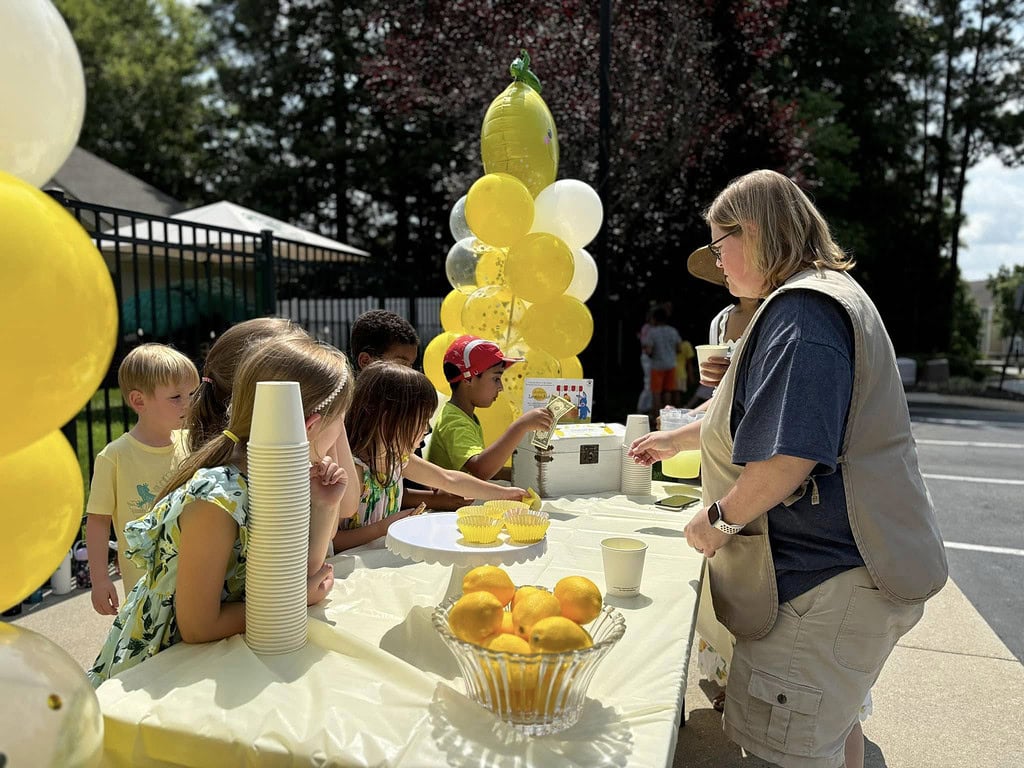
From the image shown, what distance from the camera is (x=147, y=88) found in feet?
67.5

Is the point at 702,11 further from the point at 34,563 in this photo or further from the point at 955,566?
the point at 34,563

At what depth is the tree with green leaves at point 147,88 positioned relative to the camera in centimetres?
2047

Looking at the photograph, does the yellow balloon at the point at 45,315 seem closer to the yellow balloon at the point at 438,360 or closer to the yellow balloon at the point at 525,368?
the yellow balloon at the point at 525,368

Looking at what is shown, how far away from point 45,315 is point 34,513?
351 mm

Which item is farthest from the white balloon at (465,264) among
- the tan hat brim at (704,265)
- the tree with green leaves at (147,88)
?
the tree with green leaves at (147,88)

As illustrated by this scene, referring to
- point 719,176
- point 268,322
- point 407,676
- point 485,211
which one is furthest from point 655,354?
point 407,676

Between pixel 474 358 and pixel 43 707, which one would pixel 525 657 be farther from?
pixel 474 358

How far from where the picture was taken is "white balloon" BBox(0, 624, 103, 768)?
0.94m

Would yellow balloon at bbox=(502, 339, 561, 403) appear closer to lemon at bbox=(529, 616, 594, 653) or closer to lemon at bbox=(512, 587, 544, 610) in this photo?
lemon at bbox=(512, 587, 544, 610)

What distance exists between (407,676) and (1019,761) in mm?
2561

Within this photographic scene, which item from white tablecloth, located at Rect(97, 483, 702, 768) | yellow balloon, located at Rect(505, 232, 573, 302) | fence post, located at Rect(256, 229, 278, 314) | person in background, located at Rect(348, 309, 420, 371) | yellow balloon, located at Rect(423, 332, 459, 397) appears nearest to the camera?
white tablecloth, located at Rect(97, 483, 702, 768)

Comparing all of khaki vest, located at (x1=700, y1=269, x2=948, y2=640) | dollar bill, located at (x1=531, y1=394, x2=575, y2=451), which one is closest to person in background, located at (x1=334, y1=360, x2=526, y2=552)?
dollar bill, located at (x1=531, y1=394, x2=575, y2=451)

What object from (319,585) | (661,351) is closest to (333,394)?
(319,585)

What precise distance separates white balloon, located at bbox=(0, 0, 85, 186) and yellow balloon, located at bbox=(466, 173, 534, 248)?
3.25m
